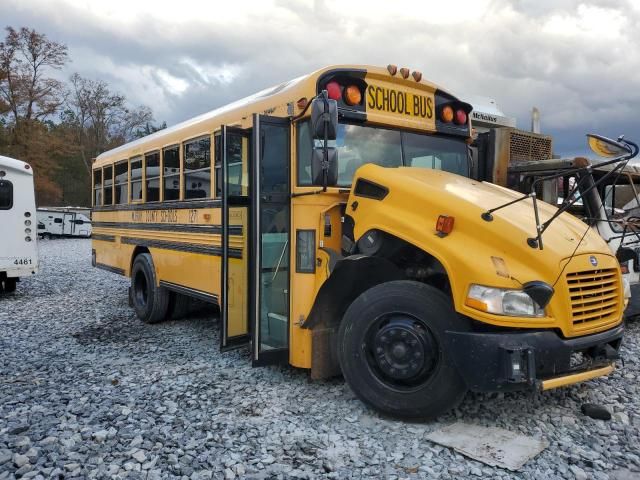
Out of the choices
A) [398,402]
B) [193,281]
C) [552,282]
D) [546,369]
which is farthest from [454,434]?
[193,281]

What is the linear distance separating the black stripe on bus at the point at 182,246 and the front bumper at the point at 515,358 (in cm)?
215

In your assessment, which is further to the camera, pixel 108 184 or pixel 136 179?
pixel 108 184

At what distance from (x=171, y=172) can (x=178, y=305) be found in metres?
1.76

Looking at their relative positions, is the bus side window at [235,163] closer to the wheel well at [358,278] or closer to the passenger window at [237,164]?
the passenger window at [237,164]

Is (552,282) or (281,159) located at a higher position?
(281,159)

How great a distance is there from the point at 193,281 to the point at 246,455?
9.38 ft

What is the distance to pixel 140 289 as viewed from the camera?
7055 mm

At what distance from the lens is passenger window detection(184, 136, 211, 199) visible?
17.4ft

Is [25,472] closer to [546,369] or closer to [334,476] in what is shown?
[334,476]

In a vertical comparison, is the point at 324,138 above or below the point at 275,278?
above

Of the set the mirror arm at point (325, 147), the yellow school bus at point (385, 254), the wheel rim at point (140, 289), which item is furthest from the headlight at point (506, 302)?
the wheel rim at point (140, 289)

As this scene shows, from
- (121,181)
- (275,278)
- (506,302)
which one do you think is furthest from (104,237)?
(506,302)

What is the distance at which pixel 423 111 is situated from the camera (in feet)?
14.9

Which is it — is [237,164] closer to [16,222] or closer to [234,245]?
[234,245]
